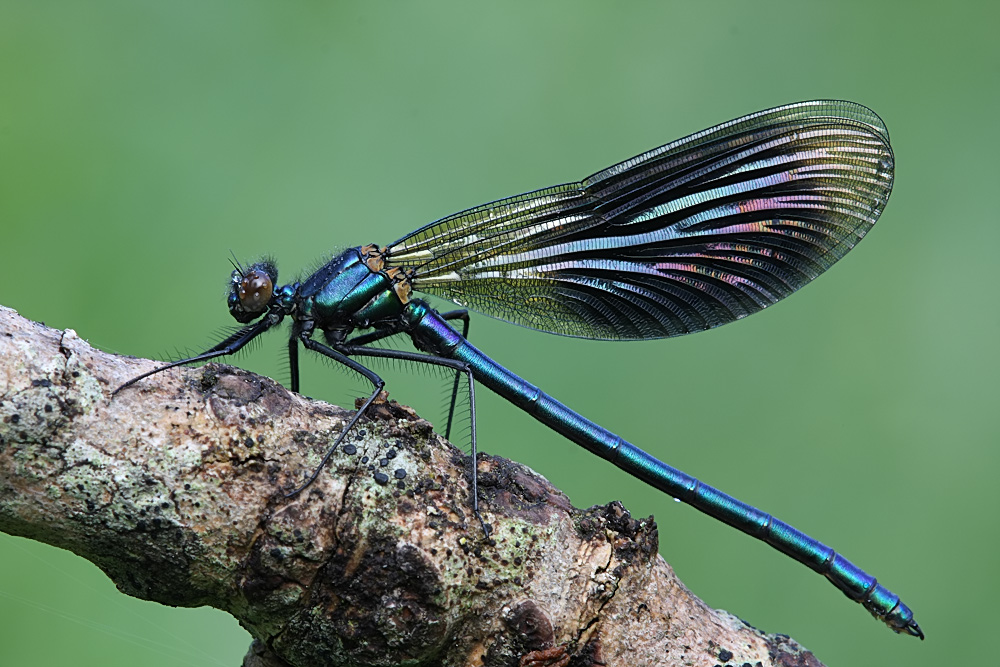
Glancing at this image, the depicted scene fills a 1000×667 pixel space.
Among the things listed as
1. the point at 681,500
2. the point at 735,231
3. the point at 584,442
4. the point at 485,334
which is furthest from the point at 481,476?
the point at 485,334

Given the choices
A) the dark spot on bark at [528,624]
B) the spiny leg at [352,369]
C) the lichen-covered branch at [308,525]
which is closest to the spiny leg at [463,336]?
the spiny leg at [352,369]

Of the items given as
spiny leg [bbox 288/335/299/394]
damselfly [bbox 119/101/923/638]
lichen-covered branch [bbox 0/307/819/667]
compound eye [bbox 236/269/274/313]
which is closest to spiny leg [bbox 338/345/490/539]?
damselfly [bbox 119/101/923/638]

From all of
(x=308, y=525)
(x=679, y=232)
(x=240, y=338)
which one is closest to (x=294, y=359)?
(x=240, y=338)

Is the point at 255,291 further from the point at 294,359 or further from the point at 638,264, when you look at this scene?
the point at 638,264

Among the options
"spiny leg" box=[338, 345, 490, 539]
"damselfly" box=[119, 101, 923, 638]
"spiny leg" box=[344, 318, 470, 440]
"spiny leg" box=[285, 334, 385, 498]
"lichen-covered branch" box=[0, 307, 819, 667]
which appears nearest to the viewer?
"lichen-covered branch" box=[0, 307, 819, 667]

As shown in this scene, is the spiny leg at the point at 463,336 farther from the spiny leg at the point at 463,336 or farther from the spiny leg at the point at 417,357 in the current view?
the spiny leg at the point at 417,357

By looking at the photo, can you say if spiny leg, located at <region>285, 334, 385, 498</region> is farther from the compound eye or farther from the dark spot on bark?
the dark spot on bark

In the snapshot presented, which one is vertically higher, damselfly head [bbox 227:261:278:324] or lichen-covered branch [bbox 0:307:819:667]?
damselfly head [bbox 227:261:278:324]

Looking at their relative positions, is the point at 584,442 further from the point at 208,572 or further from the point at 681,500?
the point at 208,572
